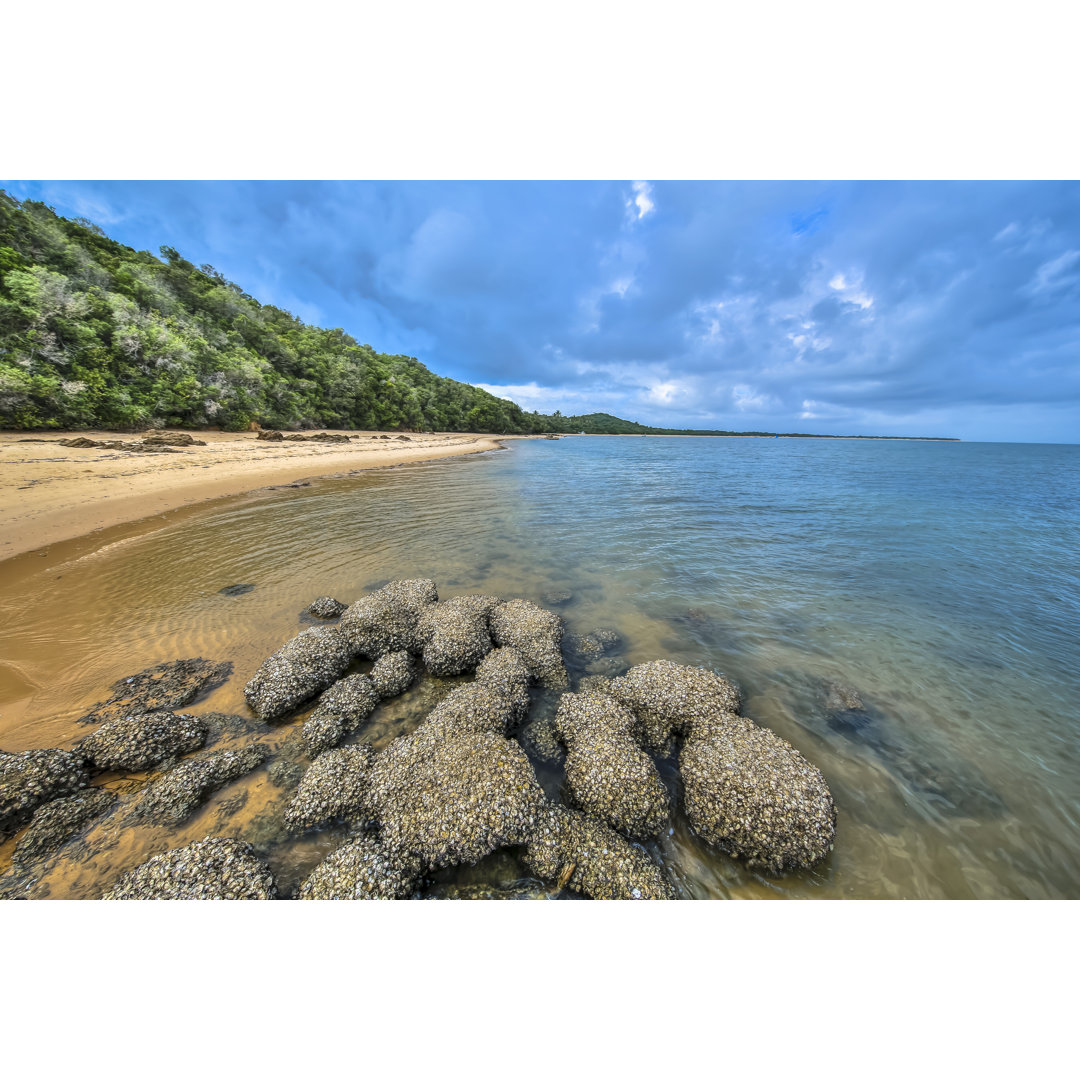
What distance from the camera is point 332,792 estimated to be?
409 cm

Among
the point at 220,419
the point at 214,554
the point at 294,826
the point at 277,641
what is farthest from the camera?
the point at 220,419

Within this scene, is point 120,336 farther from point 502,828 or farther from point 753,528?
point 753,528

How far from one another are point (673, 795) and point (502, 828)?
217cm

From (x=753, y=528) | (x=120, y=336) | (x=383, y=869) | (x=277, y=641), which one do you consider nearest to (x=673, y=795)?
(x=383, y=869)

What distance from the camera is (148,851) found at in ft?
12.0

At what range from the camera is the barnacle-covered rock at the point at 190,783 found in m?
3.97

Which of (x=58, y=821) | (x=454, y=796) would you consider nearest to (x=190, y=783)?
(x=58, y=821)

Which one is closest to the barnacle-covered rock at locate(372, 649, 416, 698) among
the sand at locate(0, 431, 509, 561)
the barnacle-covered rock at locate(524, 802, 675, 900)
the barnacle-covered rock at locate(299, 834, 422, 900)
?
the barnacle-covered rock at locate(299, 834, 422, 900)

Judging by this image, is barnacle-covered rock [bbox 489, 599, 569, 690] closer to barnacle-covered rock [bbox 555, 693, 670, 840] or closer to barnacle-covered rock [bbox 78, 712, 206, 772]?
barnacle-covered rock [bbox 555, 693, 670, 840]

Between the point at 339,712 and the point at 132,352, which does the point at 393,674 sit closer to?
the point at 339,712

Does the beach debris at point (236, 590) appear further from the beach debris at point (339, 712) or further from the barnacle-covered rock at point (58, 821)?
the barnacle-covered rock at point (58, 821)

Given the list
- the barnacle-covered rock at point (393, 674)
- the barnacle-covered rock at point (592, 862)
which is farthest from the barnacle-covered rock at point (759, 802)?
the barnacle-covered rock at point (393, 674)

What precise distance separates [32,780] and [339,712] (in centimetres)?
286

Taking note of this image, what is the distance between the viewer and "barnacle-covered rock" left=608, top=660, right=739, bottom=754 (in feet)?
17.1
